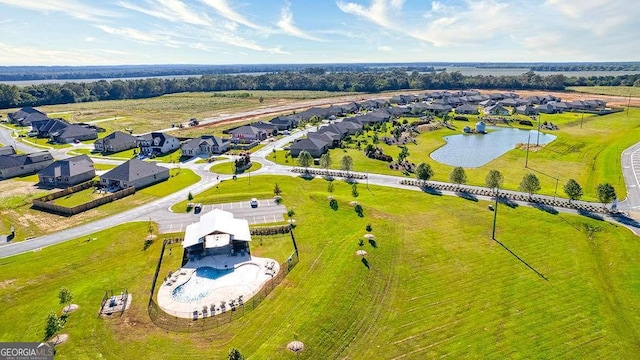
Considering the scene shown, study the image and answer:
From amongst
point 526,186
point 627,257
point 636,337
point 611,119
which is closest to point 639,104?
point 611,119

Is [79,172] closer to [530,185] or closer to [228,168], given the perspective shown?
[228,168]

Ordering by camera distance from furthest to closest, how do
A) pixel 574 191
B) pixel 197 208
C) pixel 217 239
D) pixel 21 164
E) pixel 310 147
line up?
pixel 310 147, pixel 21 164, pixel 197 208, pixel 574 191, pixel 217 239

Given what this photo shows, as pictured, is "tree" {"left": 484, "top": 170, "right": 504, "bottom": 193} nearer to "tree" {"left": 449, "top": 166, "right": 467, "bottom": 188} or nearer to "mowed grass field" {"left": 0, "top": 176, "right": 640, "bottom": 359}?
"tree" {"left": 449, "top": 166, "right": 467, "bottom": 188}

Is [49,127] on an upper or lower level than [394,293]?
upper

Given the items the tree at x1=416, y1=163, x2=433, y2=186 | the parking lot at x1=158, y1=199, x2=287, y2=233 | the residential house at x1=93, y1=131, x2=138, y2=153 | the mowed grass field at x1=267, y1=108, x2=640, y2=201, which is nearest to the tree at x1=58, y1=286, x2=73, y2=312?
the parking lot at x1=158, y1=199, x2=287, y2=233

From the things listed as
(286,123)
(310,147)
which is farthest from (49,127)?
(310,147)

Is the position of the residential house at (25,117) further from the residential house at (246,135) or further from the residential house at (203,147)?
Result: the residential house at (203,147)
